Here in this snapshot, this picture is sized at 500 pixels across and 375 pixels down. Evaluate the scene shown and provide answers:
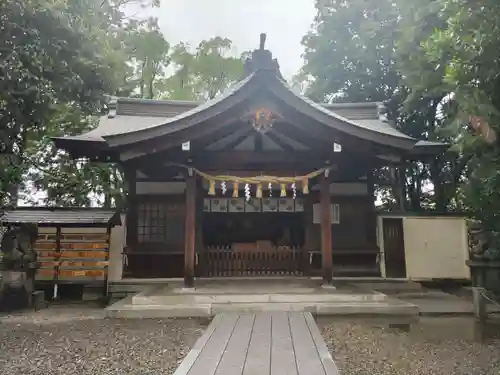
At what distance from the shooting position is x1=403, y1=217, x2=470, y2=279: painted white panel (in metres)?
11.1

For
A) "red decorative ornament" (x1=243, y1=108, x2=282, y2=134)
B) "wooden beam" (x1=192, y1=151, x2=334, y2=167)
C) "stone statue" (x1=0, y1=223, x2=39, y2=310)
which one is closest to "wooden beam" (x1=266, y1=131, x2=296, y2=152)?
"wooden beam" (x1=192, y1=151, x2=334, y2=167)

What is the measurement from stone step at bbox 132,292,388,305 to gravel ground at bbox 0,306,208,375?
2.07ft

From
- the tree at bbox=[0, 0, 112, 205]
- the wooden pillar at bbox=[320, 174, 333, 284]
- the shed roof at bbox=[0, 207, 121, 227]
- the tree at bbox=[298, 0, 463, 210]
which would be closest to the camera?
the tree at bbox=[0, 0, 112, 205]

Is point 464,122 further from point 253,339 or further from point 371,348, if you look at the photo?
point 253,339

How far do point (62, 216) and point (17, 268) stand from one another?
194cm

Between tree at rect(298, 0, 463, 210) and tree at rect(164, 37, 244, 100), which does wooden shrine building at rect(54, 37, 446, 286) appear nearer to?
tree at rect(298, 0, 463, 210)

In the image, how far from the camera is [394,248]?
440 inches

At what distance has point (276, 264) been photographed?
10414 millimetres

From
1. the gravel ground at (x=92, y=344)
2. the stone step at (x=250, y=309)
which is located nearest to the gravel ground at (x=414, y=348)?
the stone step at (x=250, y=309)

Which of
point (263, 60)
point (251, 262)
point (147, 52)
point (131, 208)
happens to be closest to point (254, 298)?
point (251, 262)

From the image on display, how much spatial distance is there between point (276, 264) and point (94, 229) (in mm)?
4549

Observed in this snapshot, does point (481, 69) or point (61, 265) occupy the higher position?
point (481, 69)

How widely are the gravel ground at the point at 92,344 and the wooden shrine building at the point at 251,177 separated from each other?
221 centimetres

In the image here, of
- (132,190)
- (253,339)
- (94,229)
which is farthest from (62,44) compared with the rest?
(253,339)
